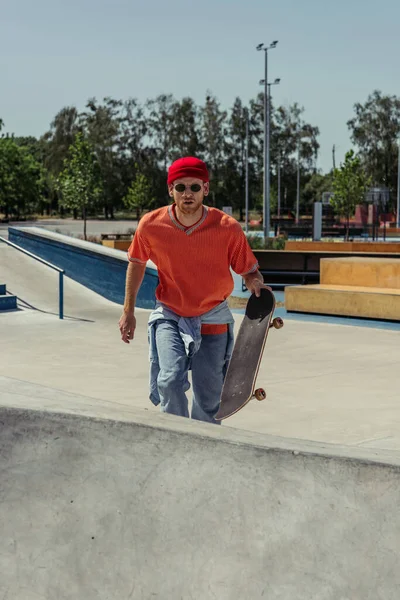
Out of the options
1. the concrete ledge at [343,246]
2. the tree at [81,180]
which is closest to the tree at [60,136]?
the tree at [81,180]

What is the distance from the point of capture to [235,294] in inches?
749

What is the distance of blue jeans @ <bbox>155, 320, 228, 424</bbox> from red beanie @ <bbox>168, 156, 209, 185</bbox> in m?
0.75

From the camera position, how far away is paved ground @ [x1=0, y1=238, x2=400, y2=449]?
638cm

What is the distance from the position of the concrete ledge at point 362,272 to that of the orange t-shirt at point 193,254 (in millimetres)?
10115

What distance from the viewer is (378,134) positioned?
318ft

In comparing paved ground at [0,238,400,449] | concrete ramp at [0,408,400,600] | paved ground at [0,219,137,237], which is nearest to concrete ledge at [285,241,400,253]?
paved ground at [0,238,400,449]

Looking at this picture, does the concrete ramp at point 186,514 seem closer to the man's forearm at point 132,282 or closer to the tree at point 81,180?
the man's forearm at point 132,282

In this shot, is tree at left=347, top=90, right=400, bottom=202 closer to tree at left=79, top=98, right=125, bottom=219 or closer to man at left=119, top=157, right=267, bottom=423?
tree at left=79, top=98, right=125, bottom=219

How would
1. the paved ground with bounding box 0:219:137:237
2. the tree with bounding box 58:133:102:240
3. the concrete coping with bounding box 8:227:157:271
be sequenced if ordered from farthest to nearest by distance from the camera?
the paved ground with bounding box 0:219:137:237, the tree with bounding box 58:133:102:240, the concrete coping with bounding box 8:227:157:271

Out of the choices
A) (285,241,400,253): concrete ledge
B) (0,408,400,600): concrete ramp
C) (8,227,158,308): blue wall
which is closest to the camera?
(0,408,400,600): concrete ramp

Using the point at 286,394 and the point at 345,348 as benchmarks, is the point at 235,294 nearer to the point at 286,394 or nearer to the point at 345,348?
the point at 345,348

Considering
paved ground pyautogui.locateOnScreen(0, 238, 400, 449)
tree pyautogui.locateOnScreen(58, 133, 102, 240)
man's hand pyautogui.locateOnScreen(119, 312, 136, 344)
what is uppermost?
tree pyautogui.locateOnScreen(58, 133, 102, 240)

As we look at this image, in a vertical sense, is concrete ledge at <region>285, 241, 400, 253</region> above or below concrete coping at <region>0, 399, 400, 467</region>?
below

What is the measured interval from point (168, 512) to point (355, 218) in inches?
2984
